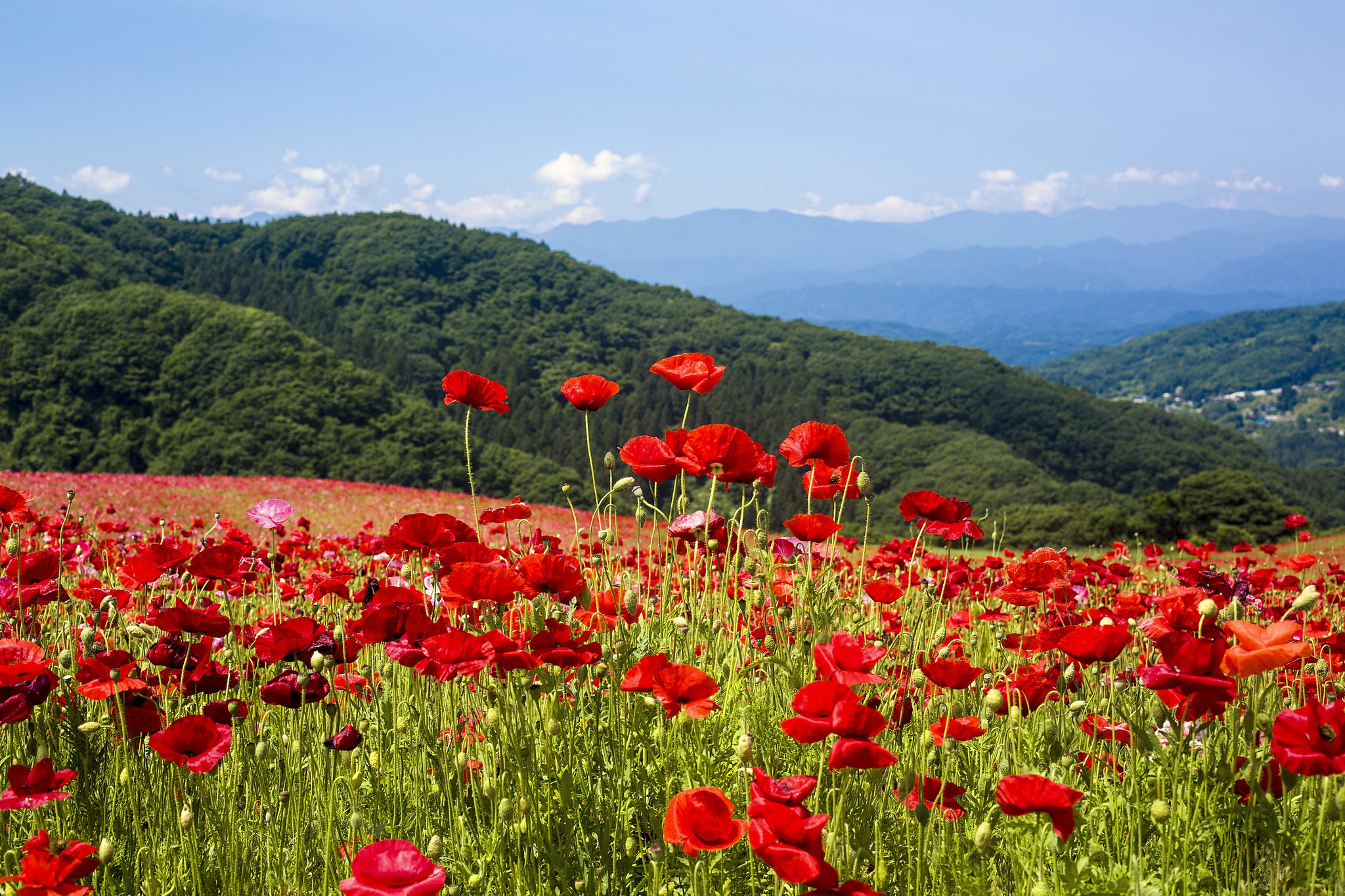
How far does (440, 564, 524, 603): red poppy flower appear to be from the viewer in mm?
1887

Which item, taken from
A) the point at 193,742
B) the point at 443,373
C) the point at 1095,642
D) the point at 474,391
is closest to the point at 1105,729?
the point at 1095,642

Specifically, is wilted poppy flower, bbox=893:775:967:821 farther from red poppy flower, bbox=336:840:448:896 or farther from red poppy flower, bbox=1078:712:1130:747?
red poppy flower, bbox=336:840:448:896

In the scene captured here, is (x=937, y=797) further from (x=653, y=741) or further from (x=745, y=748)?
(x=653, y=741)

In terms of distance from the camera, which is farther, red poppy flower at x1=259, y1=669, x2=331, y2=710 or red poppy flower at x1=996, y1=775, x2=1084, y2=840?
red poppy flower at x1=259, y1=669, x2=331, y2=710

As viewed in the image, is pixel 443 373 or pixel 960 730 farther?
pixel 443 373

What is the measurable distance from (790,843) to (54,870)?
136 cm

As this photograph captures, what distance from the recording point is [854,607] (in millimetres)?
3125

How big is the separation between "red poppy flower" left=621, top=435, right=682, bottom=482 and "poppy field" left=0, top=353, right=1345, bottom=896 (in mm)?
15

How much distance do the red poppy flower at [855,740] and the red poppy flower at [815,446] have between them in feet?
3.61

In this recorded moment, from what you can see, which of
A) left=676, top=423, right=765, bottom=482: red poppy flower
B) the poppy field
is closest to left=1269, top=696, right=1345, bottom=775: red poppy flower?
the poppy field

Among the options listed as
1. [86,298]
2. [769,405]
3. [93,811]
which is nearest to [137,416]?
[86,298]

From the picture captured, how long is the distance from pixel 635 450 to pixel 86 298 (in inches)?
3014

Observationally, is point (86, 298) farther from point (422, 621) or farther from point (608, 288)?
point (422, 621)

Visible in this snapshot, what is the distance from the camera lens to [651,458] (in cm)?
243
